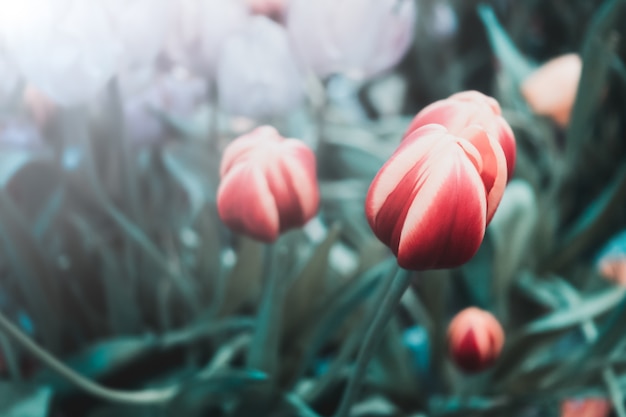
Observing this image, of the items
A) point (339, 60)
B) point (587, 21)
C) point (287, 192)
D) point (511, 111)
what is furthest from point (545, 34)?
point (287, 192)

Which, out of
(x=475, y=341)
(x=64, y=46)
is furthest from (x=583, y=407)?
(x=64, y=46)

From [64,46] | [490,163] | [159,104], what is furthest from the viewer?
[159,104]

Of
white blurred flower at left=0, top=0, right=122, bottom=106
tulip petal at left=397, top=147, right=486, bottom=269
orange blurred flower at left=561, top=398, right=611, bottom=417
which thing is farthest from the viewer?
orange blurred flower at left=561, top=398, right=611, bottom=417

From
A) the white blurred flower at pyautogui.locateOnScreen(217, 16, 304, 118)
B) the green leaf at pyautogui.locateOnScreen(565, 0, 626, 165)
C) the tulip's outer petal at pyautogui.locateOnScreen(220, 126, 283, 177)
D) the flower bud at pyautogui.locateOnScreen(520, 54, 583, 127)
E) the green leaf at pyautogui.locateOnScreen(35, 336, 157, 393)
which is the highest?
the tulip's outer petal at pyautogui.locateOnScreen(220, 126, 283, 177)

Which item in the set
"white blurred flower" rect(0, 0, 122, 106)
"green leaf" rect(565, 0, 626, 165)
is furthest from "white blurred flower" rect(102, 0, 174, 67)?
"green leaf" rect(565, 0, 626, 165)

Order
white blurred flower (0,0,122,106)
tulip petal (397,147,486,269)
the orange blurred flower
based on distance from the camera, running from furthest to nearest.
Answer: the orange blurred flower
white blurred flower (0,0,122,106)
tulip petal (397,147,486,269)

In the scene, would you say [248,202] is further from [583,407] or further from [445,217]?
[583,407]

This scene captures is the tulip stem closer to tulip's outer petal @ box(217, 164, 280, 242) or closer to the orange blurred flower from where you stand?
tulip's outer petal @ box(217, 164, 280, 242)
